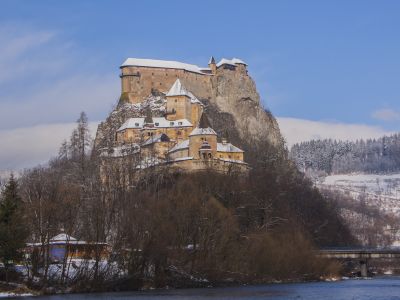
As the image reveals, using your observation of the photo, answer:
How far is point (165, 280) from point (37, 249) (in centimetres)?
1038

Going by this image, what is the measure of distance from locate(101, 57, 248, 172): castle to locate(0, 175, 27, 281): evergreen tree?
50.7 meters

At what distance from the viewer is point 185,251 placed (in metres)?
62.3

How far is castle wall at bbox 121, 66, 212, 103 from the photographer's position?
142 meters

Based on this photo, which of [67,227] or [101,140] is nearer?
[67,227]

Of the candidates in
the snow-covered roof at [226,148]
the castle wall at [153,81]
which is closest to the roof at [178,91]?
the castle wall at [153,81]

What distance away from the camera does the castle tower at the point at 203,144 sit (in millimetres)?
114188

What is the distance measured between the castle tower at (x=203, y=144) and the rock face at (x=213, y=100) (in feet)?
62.7

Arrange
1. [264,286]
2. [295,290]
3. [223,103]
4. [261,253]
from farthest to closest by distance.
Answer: [223,103] → [261,253] → [264,286] → [295,290]

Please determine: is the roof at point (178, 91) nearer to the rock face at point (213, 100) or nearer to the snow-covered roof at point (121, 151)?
the rock face at point (213, 100)

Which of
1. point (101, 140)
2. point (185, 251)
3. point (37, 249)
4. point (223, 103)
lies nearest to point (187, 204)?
point (185, 251)

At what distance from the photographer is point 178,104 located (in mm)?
133000

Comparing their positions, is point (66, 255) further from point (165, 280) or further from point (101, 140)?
point (101, 140)

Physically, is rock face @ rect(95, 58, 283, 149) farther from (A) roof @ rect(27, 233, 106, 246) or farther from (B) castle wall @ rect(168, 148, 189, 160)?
(A) roof @ rect(27, 233, 106, 246)

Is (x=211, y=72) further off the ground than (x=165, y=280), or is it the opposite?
(x=211, y=72)
